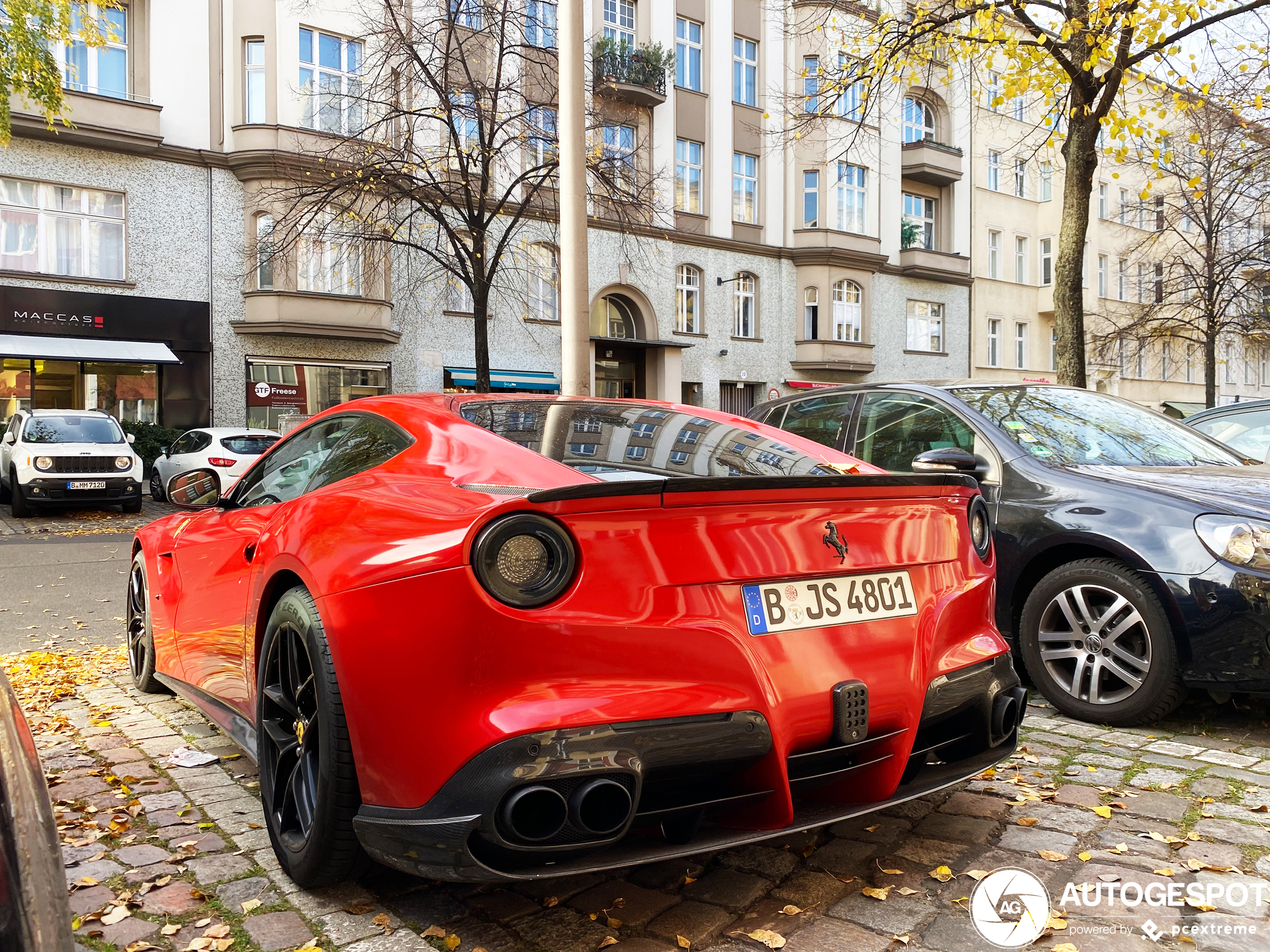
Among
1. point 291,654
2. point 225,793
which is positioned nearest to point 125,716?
point 225,793

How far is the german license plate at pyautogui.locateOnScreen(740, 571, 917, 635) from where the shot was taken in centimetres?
240

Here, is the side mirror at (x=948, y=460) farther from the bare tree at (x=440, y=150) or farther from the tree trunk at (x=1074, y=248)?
the bare tree at (x=440, y=150)

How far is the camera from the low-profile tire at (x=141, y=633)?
4.73 metres

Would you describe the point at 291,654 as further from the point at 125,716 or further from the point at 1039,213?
the point at 1039,213

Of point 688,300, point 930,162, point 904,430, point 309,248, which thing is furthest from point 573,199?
point 930,162

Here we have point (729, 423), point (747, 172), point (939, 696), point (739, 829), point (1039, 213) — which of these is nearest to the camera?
point (739, 829)

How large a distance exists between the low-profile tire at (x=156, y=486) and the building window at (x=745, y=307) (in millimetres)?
17907

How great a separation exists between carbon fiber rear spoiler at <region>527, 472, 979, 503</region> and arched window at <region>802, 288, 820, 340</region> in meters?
30.8

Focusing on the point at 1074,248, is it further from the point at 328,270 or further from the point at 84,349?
the point at 84,349

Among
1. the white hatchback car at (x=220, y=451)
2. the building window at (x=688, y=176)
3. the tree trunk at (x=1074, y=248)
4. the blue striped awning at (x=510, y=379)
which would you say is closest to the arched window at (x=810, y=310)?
the building window at (x=688, y=176)

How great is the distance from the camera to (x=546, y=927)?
2.51m

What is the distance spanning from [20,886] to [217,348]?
22759 mm

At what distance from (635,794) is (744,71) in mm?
32598

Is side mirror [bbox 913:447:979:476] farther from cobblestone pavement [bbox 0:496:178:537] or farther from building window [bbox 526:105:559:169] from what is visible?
building window [bbox 526:105:559:169]
